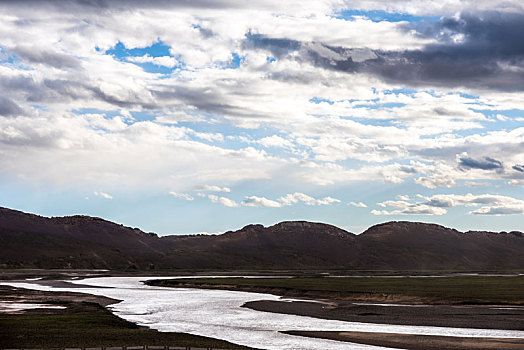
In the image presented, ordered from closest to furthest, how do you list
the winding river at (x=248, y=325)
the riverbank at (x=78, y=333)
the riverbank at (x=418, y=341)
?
the riverbank at (x=78, y=333)
the riverbank at (x=418, y=341)
the winding river at (x=248, y=325)

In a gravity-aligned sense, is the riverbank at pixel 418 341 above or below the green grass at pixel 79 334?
below

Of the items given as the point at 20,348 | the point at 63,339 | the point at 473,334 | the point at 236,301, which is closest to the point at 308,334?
the point at 473,334

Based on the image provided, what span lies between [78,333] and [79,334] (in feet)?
1.57

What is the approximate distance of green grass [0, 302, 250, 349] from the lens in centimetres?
3922

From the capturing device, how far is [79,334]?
4344 centimetres

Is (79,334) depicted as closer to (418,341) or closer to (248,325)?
(248,325)

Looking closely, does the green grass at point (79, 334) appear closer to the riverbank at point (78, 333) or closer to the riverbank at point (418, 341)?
the riverbank at point (78, 333)

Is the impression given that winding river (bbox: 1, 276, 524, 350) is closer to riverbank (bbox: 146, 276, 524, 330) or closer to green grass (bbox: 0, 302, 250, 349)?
green grass (bbox: 0, 302, 250, 349)

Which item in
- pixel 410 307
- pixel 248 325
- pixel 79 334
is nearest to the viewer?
pixel 79 334

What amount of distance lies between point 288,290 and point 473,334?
54.2 meters

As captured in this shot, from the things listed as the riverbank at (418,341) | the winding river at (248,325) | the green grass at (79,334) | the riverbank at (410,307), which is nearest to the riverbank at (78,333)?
the green grass at (79,334)

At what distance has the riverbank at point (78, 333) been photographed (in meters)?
39.2

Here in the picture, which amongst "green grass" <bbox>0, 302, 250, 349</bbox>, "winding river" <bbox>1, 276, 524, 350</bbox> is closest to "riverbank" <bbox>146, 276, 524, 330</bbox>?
"winding river" <bbox>1, 276, 524, 350</bbox>

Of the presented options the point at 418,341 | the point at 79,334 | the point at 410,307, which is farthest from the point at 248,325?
the point at 410,307
